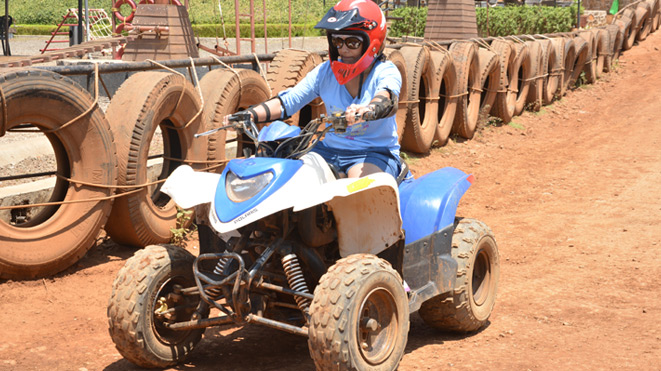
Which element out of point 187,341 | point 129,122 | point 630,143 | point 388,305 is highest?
point 129,122

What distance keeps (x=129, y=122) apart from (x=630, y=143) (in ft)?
29.4

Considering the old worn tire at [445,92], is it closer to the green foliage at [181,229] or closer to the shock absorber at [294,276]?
the green foliage at [181,229]

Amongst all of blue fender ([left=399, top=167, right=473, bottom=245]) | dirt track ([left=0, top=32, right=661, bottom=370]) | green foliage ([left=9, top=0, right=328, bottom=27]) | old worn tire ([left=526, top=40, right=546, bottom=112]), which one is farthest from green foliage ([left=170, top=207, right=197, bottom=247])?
green foliage ([left=9, top=0, right=328, bottom=27])

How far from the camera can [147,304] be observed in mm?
3770

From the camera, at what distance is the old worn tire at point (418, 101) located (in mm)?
10414

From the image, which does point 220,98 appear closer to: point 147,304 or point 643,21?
point 147,304

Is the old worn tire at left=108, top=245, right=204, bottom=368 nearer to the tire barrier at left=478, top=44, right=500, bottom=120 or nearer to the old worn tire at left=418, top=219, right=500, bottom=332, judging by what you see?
the old worn tire at left=418, top=219, right=500, bottom=332

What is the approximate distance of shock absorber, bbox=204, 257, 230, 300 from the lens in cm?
379

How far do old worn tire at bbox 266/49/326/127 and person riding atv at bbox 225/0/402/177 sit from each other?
356cm

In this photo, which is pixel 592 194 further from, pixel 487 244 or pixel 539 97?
pixel 539 97

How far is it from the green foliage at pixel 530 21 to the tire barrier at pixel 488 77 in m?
14.1

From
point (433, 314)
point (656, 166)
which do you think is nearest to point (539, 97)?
point (656, 166)

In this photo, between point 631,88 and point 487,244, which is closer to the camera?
point 487,244

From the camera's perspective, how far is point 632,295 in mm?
5516
